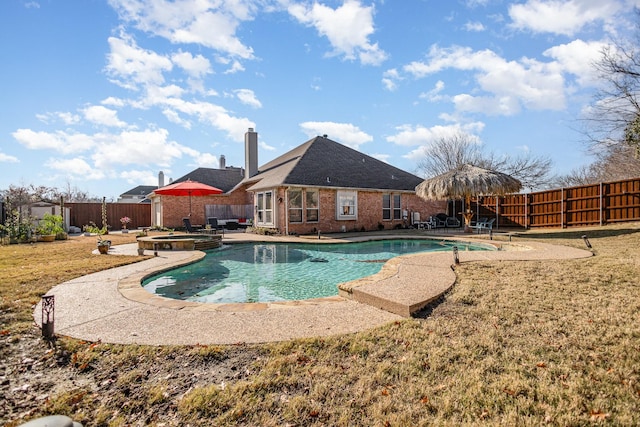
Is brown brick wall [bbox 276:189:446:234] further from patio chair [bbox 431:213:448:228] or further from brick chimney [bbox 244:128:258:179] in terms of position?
brick chimney [bbox 244:128:258:179]

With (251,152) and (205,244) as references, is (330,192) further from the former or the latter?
(205,244)

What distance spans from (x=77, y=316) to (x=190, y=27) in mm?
8711

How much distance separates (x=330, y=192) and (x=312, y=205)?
4.29 feet

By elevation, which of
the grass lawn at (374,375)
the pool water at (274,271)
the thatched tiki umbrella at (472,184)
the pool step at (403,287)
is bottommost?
the pool water at (274,271)

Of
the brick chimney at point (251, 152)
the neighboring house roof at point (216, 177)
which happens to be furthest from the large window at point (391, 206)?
the neighboring house roof at point (216, 177)

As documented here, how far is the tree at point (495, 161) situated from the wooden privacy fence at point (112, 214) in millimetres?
29173

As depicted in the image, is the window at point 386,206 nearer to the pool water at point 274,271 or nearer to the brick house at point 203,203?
the pool water at point 274,271

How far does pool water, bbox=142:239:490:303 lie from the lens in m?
6.41

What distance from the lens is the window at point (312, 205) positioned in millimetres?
17031

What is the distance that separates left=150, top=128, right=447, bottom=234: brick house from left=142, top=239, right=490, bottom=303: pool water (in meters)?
3.75

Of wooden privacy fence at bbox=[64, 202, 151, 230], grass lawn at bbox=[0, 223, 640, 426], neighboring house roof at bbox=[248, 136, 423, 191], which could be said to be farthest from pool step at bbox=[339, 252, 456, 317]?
wooden privacy fence at bbox=[64, 202, 151, 230]

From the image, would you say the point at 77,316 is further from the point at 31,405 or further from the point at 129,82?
the point at 129,82

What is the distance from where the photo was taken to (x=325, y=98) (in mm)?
15820

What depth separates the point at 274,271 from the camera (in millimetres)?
8672
